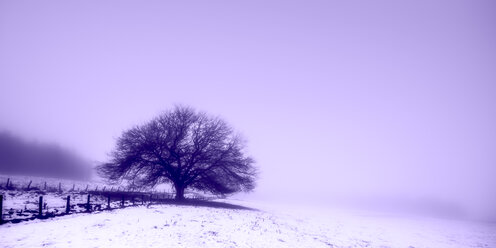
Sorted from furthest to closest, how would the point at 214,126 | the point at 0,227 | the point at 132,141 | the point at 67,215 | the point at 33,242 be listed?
the point at 214,126
the point at 132,141
the point at 67,215
the point at 0,227
the point at 33,242

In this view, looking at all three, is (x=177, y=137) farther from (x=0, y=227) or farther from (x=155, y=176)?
(x=0, y=227)

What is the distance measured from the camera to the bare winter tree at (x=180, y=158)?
34531 mm

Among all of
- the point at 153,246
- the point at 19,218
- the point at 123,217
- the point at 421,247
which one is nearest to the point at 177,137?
the point at 123,217

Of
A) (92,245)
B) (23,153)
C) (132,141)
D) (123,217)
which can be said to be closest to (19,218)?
(123,217)

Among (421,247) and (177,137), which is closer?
(421,247)

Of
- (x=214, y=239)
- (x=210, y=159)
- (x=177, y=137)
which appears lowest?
(x=214, y=239)

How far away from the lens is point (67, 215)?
58.9ft

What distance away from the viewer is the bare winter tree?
34531 millimetres

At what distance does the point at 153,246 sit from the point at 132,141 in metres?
24.5

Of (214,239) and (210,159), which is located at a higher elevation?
(210,159)

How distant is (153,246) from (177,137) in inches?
941

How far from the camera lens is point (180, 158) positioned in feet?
118

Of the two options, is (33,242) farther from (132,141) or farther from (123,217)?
(132,141)

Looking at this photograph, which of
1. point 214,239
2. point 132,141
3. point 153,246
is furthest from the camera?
point 132,141
